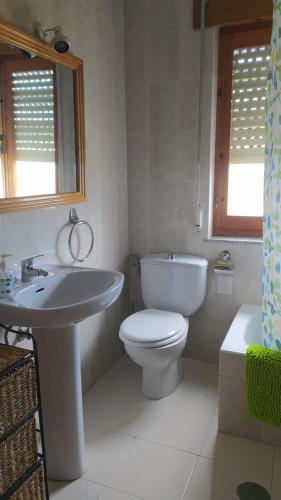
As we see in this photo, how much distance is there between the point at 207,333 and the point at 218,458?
912 millimetres

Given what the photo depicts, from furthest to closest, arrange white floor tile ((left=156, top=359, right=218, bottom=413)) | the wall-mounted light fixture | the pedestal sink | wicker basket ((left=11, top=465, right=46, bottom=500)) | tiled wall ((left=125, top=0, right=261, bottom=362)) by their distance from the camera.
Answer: tiled wall ((left=125, top=0, right=261, bottom=362))
white floor tile ((left=156, top=359, right=218, bottom=413))
the wall-mounted light fixture
the pedestal sink
wicker basket ((left=11, top=465, right=46, bottom=500))

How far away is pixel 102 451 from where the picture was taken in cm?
183

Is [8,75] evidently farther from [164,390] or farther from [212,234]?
[164,390]

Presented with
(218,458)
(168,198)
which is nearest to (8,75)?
(168,198)

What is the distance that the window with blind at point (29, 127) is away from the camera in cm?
156

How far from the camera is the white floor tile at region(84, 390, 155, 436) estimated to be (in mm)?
2008

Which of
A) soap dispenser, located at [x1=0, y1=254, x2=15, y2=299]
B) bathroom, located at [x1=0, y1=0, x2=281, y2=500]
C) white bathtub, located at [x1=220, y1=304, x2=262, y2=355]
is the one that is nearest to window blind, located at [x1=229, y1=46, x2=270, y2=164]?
bathroom, located at [x1=0, y1=0, x2=281, y2=500]

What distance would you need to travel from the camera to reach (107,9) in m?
2.24

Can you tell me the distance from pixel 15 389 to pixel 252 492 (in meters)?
1.10

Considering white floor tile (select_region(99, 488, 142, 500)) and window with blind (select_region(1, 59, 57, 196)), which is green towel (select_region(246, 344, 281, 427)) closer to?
white floor tile (select_region(99, 488, 142, 500))

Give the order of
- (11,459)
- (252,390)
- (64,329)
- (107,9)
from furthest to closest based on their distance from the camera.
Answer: (107,9)
(252,390)
(64,329)
(11,459)

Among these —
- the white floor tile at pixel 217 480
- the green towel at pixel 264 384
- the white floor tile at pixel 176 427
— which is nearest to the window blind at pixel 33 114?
the green towel at pixel 264 384

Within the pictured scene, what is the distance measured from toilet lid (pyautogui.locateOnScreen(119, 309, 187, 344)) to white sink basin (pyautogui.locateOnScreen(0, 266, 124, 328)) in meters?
0.46

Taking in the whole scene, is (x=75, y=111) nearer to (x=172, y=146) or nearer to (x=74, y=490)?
(x=172, y=146)
